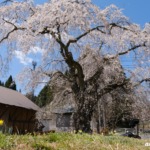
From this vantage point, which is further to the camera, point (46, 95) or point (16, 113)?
point (46, 95)

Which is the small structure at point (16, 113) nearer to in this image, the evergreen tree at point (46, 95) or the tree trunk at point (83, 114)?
the evergreen tree at point (46, 95)

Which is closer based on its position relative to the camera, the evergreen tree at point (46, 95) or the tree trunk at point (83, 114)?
the tree trunk at point (83, 114)

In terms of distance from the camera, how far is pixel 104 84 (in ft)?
55.2

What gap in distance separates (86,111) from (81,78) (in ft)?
5.65

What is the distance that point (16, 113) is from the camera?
2261cm

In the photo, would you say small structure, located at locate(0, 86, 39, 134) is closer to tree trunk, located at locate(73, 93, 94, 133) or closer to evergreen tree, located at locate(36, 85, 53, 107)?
evergreen tree, located at locate(36, 85, 53, 107)

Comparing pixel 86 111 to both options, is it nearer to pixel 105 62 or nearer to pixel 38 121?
pixel 105 62

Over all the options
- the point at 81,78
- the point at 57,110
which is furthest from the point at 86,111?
the point at 57,110

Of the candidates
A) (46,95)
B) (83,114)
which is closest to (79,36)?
(83,114)

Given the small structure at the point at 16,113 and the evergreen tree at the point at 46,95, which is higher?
the evergreen tree at the point at 46,95

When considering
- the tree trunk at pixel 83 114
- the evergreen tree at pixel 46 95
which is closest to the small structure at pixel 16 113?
the evergreen tree at pixel 46 95

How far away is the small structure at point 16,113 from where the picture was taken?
2075cm

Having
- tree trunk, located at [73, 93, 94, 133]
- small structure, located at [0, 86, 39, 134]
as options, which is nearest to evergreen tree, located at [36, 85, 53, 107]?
small structure, located at [0, 86, 39, 134]

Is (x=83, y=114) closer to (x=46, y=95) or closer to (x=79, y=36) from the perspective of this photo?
(x=79, y=36)
